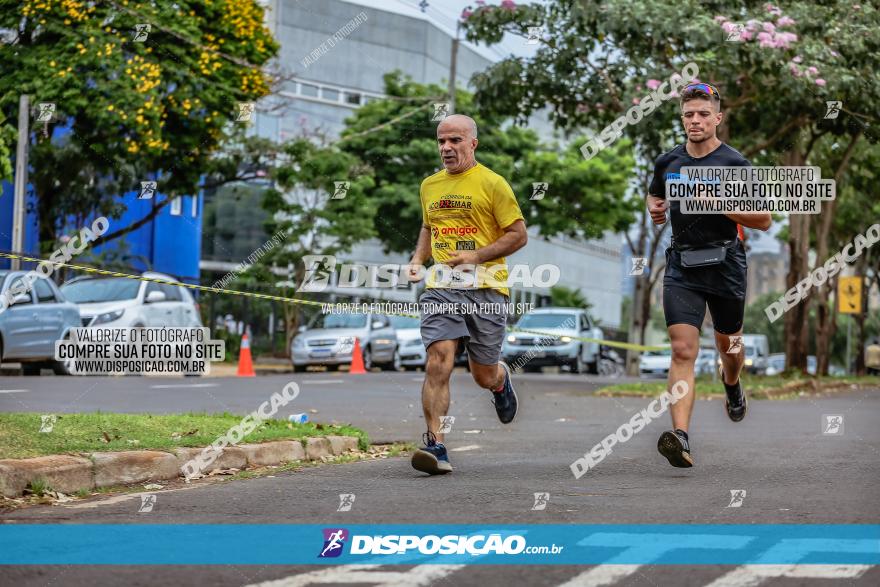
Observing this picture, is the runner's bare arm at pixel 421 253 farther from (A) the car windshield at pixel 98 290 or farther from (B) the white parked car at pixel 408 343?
(B) the white parked car at pixel 408 343

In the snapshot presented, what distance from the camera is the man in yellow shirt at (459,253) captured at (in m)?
8.07

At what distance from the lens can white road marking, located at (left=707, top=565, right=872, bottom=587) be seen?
455cm

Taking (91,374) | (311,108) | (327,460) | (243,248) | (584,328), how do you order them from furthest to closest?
1. (311,108)
2. (243,248)
3. (584,328)
4. (91,374)
5. (327,460)

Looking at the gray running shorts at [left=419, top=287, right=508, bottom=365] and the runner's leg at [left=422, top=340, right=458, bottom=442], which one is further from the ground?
the gray running shorts at [left=419, top=287, right=508, bottom=365]

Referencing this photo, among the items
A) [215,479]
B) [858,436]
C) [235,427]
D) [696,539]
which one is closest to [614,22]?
[858,436]

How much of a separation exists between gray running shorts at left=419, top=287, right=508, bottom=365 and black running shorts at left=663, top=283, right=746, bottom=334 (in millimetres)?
965

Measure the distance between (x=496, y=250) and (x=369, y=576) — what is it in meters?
3.66

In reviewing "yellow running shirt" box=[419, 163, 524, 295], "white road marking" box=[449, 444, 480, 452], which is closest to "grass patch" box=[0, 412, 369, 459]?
"white road marking" box=[449, 444, 480, 452]

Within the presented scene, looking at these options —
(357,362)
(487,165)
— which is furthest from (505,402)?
(487,165)

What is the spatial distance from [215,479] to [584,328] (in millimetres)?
28247

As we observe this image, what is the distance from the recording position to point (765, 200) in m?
8.20

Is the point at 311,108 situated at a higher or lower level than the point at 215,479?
higher

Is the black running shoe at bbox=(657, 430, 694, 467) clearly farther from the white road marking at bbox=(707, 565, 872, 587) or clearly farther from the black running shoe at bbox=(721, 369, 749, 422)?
the white road marking at bbox=(707, 565, 872, 587)

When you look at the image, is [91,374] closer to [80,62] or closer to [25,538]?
[80,62]
